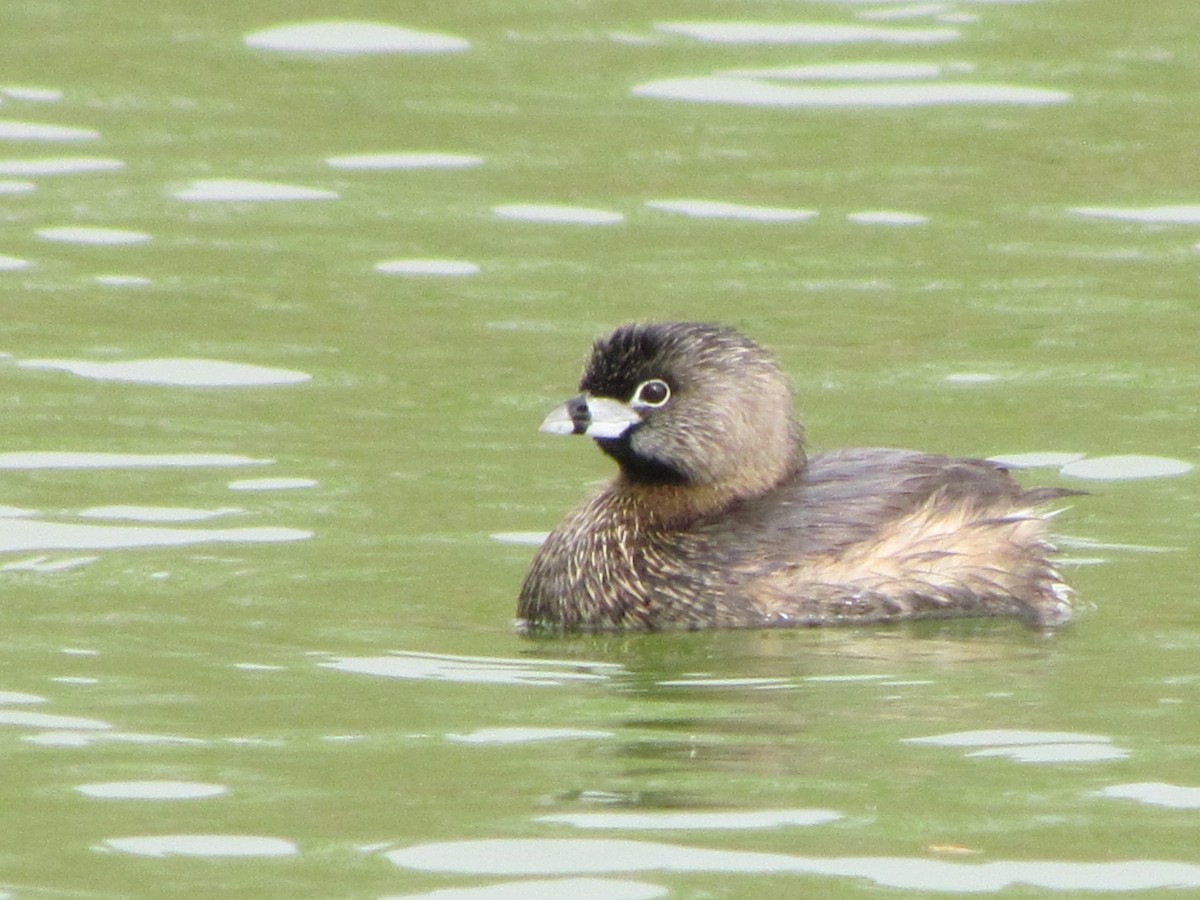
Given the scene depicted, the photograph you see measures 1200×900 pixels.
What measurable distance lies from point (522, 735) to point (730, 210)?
716 centimetres

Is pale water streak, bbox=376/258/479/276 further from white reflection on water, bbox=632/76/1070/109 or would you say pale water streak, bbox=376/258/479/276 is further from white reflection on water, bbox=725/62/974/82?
white reflection on water, bbox=725/62/974/82

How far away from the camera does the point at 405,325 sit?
13.2m

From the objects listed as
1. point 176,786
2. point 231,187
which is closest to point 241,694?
point 176,786

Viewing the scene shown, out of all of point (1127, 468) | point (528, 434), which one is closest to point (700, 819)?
point (1127, 468)

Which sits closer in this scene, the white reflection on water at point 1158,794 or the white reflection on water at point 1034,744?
the white reflection on water at point 1158,794

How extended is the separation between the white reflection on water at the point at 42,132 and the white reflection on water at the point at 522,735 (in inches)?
337

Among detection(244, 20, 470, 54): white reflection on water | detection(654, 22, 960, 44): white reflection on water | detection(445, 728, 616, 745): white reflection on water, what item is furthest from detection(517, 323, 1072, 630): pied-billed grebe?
detection(244, 20, 470, 54): white reflection on water

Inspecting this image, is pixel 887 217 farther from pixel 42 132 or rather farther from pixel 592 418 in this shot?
pixel 592 418

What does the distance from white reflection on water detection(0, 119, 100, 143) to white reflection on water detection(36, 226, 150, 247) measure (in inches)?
57.8

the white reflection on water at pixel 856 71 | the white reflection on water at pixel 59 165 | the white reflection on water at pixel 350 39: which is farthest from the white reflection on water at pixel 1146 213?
the white reflection on water at pixel 59 165

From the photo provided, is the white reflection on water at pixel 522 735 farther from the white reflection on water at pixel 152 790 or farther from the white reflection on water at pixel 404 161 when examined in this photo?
the white reflection on water at pixel 404 161

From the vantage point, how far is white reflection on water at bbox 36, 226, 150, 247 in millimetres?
14320

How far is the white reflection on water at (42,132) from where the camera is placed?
622 inches

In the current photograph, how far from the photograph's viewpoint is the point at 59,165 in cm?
1542
